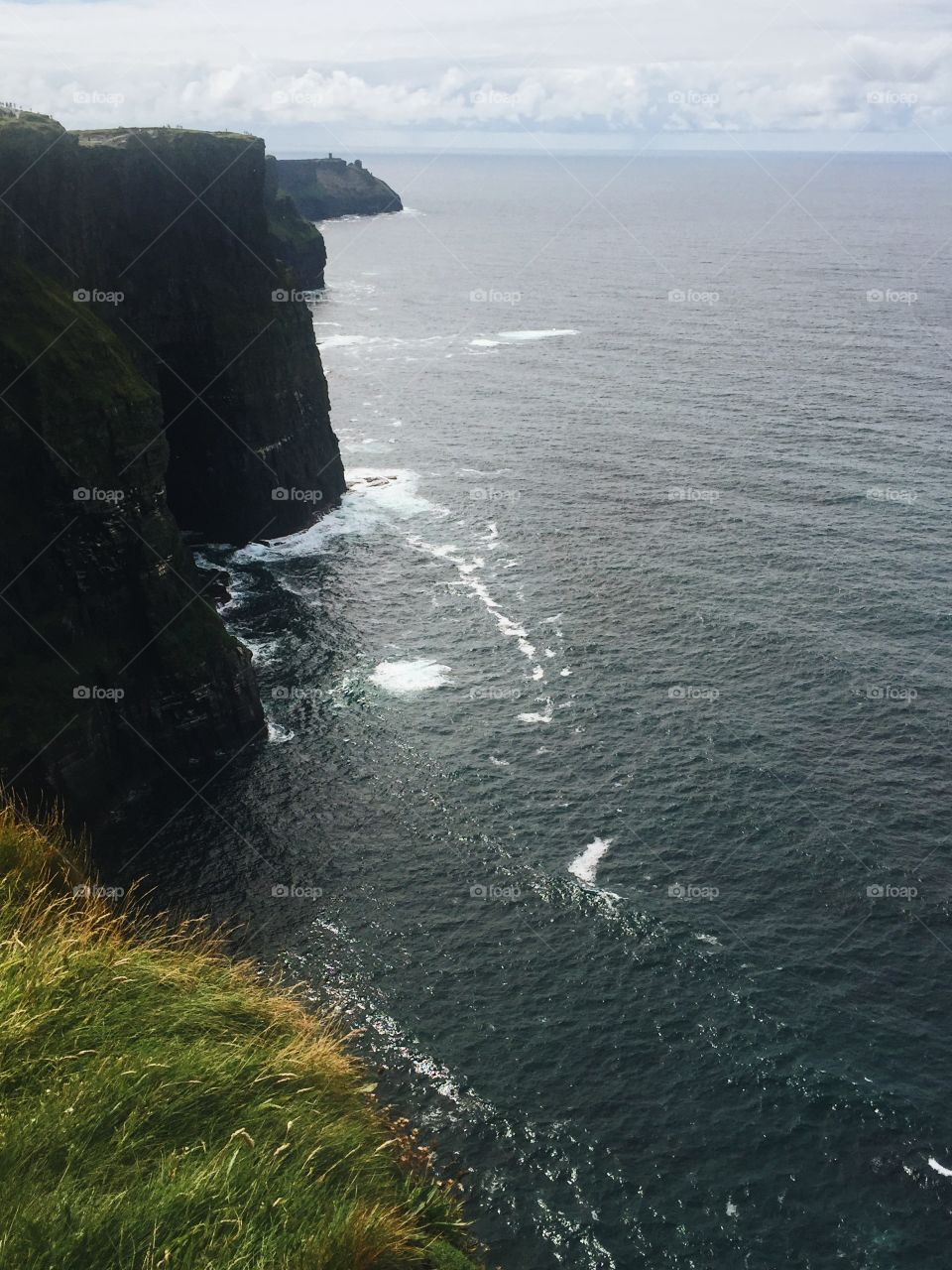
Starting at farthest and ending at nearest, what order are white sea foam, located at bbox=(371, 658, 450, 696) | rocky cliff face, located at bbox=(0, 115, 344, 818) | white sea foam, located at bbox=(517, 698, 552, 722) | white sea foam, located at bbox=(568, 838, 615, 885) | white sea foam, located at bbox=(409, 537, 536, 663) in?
white sea foam, located at bbox=(409, 537, 536, 663)
white sea foam, located at bbox=(371, 658, 450, 696)
white sea foam, located at bbox=(517, 698, 552, 722)
rocky cliff face, located at bbox=(0, 115, 344, 818)
white sea foam, located at bbox=(568, 838, 615, 885)

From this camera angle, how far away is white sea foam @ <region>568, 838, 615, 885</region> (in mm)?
69062

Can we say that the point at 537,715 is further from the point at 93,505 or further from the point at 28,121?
the point at 28,121

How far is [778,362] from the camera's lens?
182 meters

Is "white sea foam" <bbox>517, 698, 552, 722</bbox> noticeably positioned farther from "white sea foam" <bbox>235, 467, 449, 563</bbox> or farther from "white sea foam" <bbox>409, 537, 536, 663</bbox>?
"white sea foam" <bbox>235, 467, 449, 563</bbox>

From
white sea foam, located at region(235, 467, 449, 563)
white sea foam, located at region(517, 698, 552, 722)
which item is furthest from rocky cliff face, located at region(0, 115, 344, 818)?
white sea foam, located at region(517, 698, 552, 722)

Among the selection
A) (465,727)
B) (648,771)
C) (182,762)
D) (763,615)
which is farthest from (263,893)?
(763,615)

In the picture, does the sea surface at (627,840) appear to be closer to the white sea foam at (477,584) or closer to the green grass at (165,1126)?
the white sea foam at (477,584)

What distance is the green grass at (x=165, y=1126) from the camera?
2130cm

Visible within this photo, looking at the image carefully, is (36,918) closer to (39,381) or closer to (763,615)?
(39,381)

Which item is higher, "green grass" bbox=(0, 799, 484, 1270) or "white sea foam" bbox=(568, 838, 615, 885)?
"green grass" bbox=(0, 799, 484, 1270)

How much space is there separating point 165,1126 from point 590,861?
48.2 meters

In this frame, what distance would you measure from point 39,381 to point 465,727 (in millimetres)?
40017

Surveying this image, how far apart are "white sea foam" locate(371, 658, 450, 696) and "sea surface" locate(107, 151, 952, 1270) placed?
0.37m

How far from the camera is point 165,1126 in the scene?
24.2 meters
